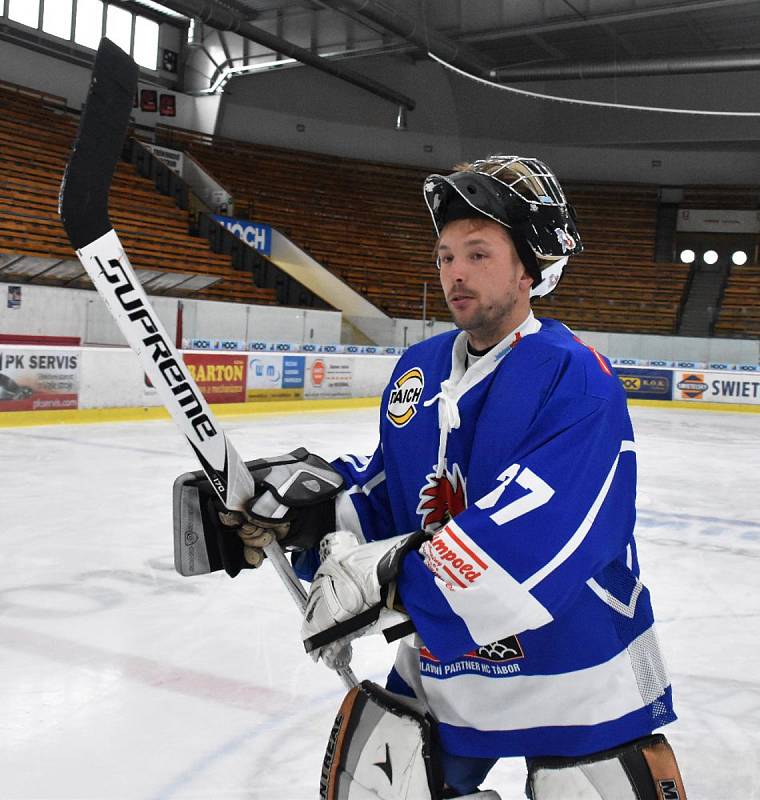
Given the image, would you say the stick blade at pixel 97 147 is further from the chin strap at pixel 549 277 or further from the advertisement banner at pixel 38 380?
the advertisement banner at pixel 38 380

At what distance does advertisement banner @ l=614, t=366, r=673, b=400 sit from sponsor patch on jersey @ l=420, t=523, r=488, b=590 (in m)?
14.6

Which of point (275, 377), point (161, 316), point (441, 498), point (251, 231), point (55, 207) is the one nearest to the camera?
point (441, 498)

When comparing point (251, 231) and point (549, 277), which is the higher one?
point (251, 231)

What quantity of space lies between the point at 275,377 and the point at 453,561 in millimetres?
10507

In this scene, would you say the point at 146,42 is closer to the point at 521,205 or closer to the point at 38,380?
the point at 38,380

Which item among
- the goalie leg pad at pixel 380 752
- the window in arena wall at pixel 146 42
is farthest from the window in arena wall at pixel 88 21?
the goalie leg pad at pixel 380 752

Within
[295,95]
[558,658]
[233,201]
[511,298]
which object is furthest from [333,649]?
[295,95]

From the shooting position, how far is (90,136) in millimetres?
1042

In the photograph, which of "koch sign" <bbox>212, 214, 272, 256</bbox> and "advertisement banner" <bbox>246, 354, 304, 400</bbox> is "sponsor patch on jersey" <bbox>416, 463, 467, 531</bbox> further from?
"koch sign" <bbox>212, 214, 272, 256</bbox>

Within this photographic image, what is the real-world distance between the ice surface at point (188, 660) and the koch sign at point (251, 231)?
50.1ft

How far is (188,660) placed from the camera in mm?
2760

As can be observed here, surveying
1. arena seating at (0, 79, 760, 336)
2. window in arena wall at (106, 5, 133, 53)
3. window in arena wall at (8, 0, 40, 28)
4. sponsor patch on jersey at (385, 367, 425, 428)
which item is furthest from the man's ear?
window in arena wall at (106, 5, 133, 53)

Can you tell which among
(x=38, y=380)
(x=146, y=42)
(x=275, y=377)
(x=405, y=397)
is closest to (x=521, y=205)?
(x=405, y=397)

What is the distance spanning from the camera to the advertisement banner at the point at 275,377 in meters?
11.2
